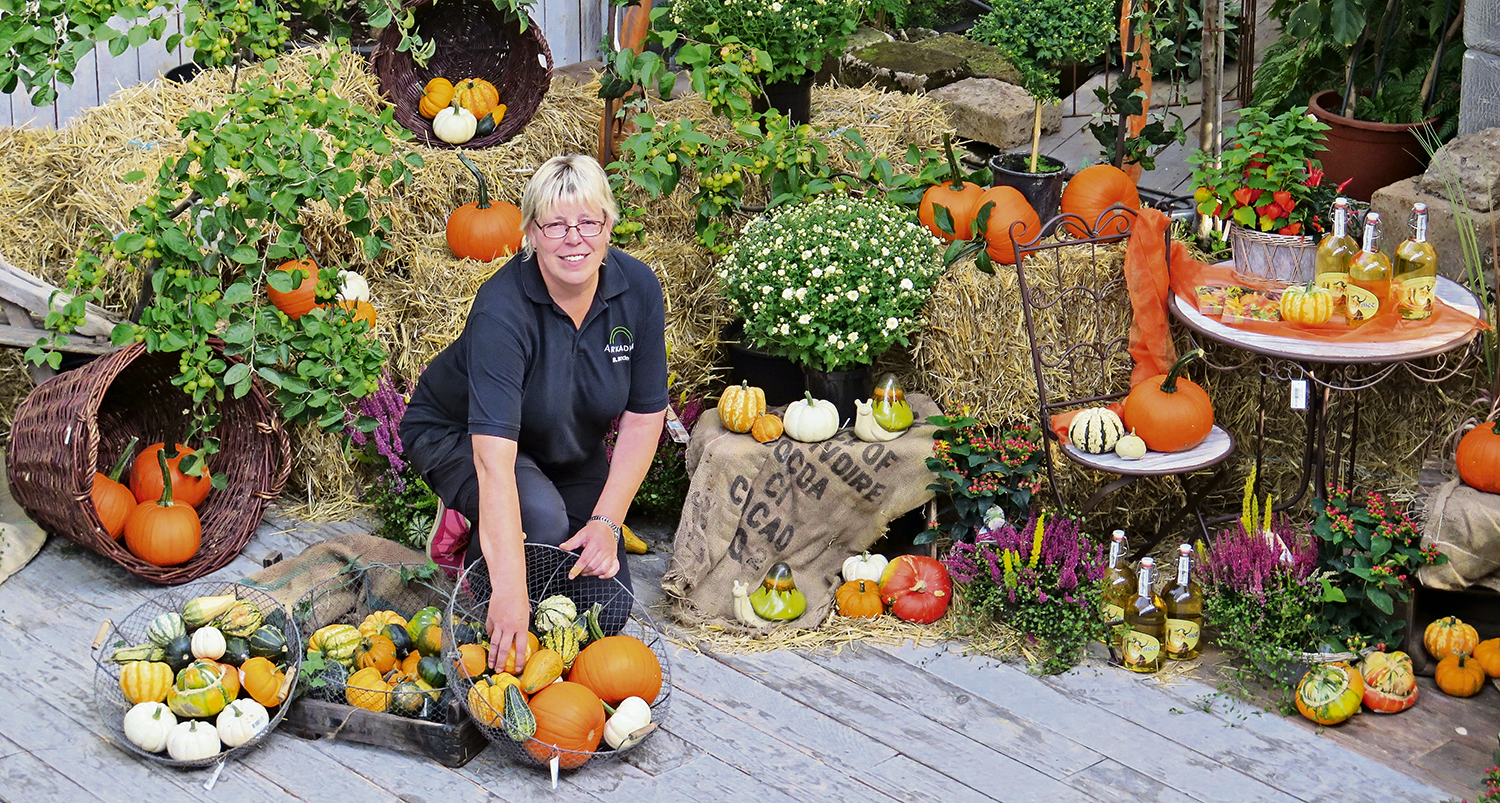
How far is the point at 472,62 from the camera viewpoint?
6152 millimetres

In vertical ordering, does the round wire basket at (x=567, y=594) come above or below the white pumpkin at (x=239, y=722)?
above

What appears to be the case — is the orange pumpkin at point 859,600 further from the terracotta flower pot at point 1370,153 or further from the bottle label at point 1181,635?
the terracotta flower pot at point 1370,153

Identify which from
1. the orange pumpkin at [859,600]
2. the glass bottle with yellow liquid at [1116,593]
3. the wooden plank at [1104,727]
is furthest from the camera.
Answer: the orange pumpkin at [859,600]

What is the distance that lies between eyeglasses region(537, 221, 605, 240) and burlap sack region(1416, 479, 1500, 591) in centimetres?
239

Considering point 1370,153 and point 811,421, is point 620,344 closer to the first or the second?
point 811,421

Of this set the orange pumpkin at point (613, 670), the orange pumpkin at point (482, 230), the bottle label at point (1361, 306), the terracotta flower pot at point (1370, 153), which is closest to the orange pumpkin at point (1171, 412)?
the bottle label at point (1361, 306)

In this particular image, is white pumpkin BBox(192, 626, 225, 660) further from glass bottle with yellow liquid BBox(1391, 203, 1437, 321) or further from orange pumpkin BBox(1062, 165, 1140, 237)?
glass bottle with yellow liquid BBox(1391, 203, 1437, 321)

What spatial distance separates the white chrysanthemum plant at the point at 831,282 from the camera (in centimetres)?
468

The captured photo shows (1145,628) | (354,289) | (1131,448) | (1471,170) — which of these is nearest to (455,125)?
Answer: (354,289)

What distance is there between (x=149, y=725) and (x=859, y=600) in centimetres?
200

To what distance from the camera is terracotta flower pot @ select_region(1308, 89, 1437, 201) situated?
16.7 feet

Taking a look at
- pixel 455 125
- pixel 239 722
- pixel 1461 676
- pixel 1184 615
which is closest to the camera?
pixel 239 722

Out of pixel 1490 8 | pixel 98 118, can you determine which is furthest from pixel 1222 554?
pixel 98 118

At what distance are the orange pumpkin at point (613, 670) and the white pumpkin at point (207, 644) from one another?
89cm
